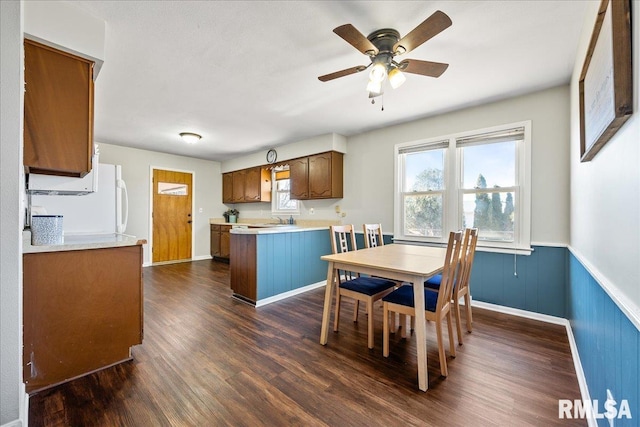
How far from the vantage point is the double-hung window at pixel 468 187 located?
9.61 feet

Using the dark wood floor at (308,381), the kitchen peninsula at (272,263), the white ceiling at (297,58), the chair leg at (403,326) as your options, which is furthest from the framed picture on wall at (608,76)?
the kitchen peninsula at (272,263)

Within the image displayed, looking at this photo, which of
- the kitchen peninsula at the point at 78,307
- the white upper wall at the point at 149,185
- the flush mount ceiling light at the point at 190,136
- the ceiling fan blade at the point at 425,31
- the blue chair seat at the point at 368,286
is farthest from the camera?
the white upper wall at the point at 149,185

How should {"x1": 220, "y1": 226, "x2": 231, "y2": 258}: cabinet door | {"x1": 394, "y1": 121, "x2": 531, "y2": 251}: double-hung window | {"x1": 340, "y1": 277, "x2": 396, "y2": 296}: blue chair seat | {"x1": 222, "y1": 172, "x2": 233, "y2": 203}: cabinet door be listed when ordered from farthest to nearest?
{"x1": 222, "y1": 172, "x2": 233, "y2": 203}: cabinet door
{"x1": 220, "y1": 226, "x2": 231, "y2": 258}: cabinet door
{"x1": 394, "y1": 121, "x2": 531, "y2": 251}: double-hung window
{"x1": 340, "y1": 277, "x2": 396, "y2": 296}: blue chair seat

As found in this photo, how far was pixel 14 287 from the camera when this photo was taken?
4.06ft

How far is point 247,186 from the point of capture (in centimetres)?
598

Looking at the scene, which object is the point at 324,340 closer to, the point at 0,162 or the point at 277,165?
the point at 0,162

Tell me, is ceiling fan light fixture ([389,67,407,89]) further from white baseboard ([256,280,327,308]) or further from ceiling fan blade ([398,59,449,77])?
white baseboard ([256,280,327,308])

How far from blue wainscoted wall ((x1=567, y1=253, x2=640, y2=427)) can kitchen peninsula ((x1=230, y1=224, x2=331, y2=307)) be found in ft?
9.28

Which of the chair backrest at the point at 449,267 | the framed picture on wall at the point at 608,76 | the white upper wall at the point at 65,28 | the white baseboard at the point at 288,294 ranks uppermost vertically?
the white upper wall at the point at 65,28

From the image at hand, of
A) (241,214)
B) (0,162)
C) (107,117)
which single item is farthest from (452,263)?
(241,214)

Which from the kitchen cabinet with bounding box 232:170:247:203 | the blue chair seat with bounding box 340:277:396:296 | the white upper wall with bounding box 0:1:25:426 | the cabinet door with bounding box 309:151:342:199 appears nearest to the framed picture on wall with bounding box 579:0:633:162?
the blue chair seat with bounding box 340:277:396:296

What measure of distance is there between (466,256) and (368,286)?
84 cm

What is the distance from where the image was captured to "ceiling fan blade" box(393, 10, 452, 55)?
1.40 meters

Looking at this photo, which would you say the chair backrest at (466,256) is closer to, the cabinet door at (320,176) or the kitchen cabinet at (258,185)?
the cabinet door at (320,176)
